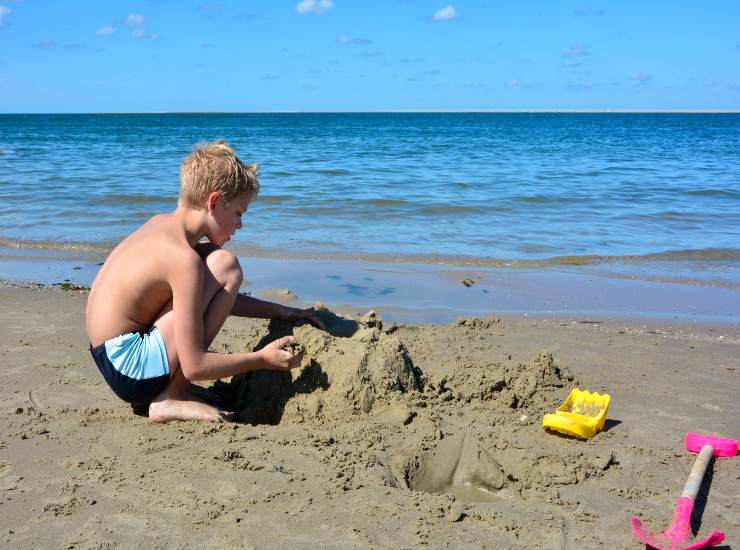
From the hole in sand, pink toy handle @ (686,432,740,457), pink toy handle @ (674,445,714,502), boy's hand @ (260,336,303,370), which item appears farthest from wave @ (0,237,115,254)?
pink toy handle @ (674,445,714,502)

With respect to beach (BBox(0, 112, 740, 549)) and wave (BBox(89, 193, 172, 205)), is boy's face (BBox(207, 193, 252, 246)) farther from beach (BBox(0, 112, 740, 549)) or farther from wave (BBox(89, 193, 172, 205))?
wave (BBox(89, 193, 172, 205))

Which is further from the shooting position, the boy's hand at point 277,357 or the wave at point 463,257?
the wave at point 463,257

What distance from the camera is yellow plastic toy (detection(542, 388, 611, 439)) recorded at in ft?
10.00

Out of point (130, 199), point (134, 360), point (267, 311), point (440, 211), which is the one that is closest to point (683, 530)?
point (267, 311)

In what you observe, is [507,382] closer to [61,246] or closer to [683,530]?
[683,530]

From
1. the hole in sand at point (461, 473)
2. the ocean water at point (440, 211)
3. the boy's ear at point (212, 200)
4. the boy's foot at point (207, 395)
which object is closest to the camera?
the hole in sand at point (461, 473)

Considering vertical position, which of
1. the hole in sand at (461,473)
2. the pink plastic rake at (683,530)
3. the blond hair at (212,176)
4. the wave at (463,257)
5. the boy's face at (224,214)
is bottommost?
the hole in sand at (461,473)

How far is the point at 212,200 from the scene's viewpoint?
114 inches

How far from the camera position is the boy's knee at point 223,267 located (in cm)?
299

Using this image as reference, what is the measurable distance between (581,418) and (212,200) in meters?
1.80

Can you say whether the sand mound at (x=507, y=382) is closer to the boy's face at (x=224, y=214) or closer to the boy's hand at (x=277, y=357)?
the boy's hand at (x=277, y=357)

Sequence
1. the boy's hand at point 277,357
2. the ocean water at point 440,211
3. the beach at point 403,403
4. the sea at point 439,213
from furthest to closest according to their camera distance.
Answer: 1. the ocean water at point 440,211
2. the sea at point 439,213
3. the boy's hand at point 277,357
4. the beach at point 403,403

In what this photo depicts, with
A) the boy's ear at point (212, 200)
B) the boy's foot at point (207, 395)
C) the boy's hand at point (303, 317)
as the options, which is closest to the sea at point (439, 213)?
the boy's hand at point (303, 317)

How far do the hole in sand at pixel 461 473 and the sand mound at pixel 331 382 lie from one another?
39cm
